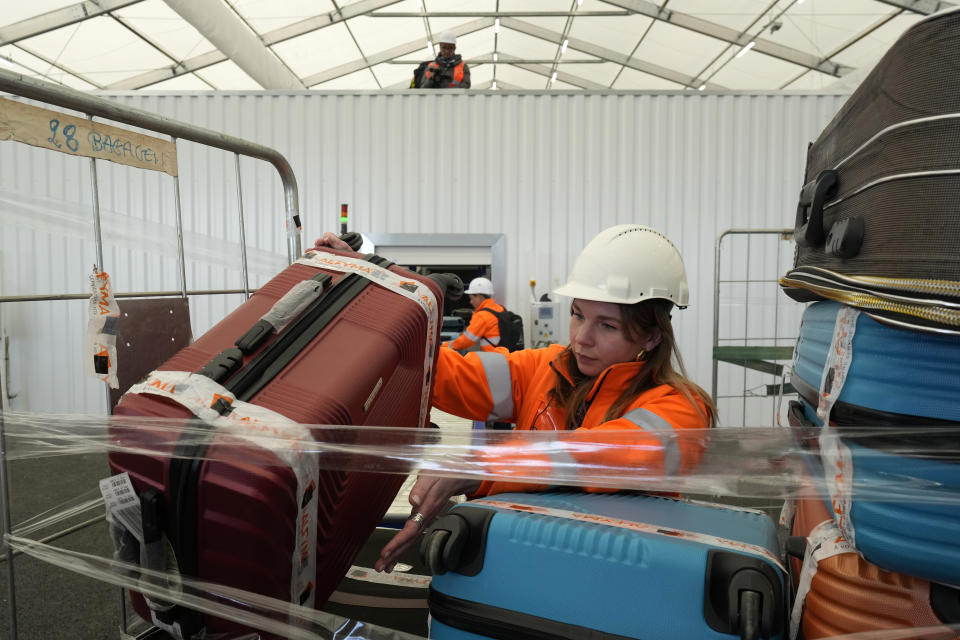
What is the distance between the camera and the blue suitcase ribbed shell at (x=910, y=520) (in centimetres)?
70

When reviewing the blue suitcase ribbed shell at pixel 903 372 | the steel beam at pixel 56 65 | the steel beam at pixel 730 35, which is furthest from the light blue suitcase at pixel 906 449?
the steel beam at pixel 56 65

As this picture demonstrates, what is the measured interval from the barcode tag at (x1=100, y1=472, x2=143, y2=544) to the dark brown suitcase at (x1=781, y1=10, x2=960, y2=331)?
3.34ft

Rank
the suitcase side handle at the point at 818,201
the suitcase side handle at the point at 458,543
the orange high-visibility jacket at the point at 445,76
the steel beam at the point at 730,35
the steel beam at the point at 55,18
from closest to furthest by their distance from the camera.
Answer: the suitcase side handle at the point at 458,543 → the suitcase side handle at the point at 818,201 → the orange high-visibility jacket at the point at 445,76 → the steel beam at the point at 55,18 → the steel beam at the point at 730,35

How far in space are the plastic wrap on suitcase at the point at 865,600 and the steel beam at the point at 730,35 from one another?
811cm

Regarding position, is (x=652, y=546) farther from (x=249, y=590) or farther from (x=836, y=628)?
(x=249, y=590)

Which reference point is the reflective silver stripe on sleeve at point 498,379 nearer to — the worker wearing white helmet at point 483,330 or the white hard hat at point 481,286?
the worker wearing white helmet at point 483,330

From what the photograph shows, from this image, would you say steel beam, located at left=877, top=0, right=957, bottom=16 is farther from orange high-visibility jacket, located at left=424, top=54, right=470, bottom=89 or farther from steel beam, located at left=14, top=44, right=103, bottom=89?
steel beam, located at left=14, top=44, right=103, bottom=89

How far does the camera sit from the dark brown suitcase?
2.24 feet

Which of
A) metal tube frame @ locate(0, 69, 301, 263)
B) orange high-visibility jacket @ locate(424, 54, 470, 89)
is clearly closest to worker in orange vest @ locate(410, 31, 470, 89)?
orange high-visibility jacket @ locate(424, 54, 470, 89)

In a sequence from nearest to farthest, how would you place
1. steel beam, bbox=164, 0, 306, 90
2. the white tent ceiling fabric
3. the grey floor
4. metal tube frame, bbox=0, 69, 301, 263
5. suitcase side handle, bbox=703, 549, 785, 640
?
suitcase side handle, bbox=703, 549, 785, 640, metal tube frame, bbox=0, 69, 301, 263, the grey floor, steel beam, bbox=164, 0, 306, 90, the white tent ceiling fabric

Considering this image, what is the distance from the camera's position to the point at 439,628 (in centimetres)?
85

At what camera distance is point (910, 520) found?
2.32 ft

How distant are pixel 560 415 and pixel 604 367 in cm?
16

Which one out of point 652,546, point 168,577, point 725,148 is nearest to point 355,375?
point 168,577
